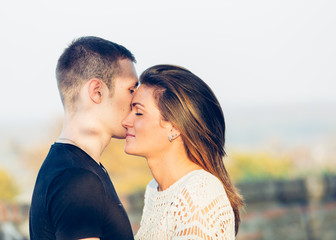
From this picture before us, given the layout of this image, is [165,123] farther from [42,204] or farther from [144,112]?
[42,204]

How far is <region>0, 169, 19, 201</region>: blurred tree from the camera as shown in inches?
420

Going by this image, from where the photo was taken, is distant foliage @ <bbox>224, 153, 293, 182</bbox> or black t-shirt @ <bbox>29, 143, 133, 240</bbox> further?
distant foliage @ <bbox>224, 153, 293, 182</bbox>

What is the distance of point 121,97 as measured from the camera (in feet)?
8.45

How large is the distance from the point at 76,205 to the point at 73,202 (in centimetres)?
2

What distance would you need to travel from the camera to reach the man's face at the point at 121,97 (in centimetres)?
253

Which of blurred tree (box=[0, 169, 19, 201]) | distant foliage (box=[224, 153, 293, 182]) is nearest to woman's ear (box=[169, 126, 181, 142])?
distant foliage (box=[224, 153, 293, 182])

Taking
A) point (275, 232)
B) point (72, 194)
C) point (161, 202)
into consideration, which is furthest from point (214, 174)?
point (275, 232)

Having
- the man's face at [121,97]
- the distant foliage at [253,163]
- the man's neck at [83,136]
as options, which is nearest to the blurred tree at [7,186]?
the distant foliage at [253,163]

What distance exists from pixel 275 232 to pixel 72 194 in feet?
15.2

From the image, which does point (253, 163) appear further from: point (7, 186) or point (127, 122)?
point (127, 122)

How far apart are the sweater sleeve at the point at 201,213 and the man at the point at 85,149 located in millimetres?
249

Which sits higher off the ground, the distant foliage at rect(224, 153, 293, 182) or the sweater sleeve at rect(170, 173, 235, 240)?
the sweater sleeve at rect(170, 173, 235, 240)

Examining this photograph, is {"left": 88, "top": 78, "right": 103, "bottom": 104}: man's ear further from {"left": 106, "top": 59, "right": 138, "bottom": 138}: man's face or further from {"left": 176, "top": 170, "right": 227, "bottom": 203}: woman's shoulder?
{"left": 176, "top": 170, "right": 227, "bottom": 203}: woman's shoulder

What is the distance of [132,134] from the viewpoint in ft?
8.75
